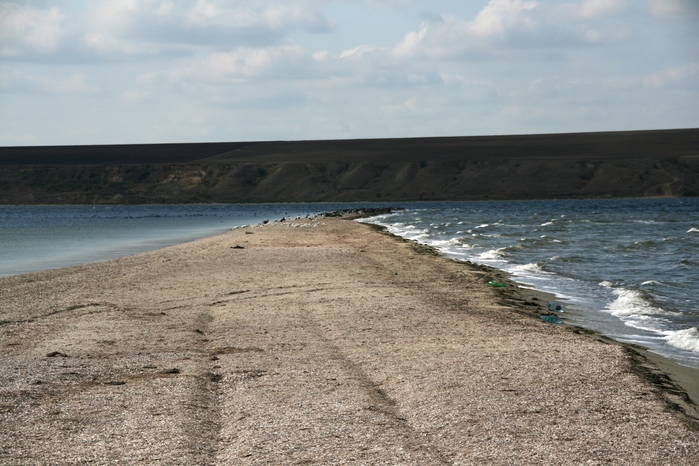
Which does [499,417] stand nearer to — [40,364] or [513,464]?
[513,464]

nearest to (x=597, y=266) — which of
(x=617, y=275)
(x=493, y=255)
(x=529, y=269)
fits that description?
(x=529, y=269)

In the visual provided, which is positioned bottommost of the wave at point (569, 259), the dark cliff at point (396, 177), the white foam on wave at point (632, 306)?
the dark cliff at point (396, 177)

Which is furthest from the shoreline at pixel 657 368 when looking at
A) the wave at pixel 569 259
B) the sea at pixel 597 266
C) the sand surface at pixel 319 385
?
the wave at pixel 569 259

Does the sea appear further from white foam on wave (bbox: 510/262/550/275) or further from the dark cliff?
the dark cliff

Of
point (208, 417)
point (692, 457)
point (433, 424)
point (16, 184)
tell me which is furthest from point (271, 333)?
point (16, 184)

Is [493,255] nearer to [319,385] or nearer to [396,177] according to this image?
[319,385]

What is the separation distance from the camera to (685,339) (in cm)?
1223

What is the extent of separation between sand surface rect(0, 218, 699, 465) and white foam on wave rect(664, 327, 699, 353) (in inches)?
53.6

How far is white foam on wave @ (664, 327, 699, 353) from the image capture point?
11.8m

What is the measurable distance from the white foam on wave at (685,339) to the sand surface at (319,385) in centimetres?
136

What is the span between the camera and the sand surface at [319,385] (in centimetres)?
677

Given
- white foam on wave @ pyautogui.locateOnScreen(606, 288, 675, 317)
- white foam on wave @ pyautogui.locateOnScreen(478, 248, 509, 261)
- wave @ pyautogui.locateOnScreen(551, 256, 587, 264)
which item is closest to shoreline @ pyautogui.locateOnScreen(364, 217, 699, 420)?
white foam on wave @ pyautogui.locateOnScreen(606, 288, 675, 317)

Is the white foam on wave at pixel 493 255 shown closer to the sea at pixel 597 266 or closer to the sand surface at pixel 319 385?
the sea at pixel 597 266

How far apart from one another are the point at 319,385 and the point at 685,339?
21.8 ft
